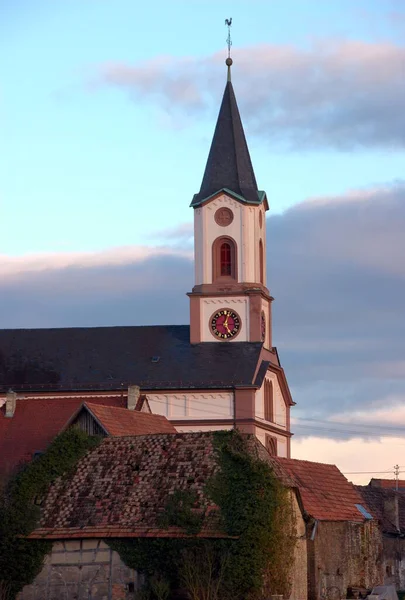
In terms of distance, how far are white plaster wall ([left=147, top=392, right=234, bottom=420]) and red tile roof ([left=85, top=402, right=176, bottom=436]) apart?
27.4 meters

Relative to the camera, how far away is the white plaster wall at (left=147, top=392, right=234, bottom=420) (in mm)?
88000

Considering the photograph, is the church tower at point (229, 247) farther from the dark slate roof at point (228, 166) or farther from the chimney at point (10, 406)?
the chimney at point (10, 406)

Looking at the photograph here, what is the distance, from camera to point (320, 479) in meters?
49.6

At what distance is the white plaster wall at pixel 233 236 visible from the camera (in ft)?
306

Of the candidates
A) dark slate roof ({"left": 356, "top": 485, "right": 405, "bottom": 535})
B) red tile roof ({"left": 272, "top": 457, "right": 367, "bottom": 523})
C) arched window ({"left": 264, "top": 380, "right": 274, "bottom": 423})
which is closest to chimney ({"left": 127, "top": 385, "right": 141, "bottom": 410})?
dark slate roof ({"left": 356, "top": 485, "right": 405, "bottom": 535})

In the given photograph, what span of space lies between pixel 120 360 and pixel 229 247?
1036cm

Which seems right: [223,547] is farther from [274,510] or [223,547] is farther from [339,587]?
[339,587]

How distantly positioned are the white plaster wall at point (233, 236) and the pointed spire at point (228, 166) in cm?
74

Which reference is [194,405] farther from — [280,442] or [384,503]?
[384,503]

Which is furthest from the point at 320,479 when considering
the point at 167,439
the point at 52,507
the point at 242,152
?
the point at 242,152

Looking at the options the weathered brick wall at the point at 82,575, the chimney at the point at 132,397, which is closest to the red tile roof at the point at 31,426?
the chimney at the point at 132,397

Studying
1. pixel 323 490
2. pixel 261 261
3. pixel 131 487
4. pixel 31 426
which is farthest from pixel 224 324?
pixel 131 487

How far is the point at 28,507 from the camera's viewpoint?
42531mm

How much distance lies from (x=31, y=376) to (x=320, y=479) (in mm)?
42586
